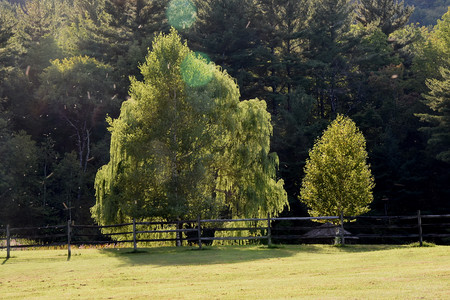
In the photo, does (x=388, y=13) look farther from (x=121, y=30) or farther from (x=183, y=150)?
(x=183, y=150)

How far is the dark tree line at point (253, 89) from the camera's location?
53875mm

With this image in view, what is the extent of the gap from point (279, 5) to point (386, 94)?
16.3 meters

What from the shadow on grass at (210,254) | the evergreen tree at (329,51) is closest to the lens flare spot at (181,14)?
the evergreen tree at (329,51)

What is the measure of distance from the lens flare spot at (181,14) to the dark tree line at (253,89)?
71cm

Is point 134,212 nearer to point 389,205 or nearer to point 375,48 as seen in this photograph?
point 389,205

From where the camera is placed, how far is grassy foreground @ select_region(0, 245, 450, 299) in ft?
40.3

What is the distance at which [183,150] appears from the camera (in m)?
30.8

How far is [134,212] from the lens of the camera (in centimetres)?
2934

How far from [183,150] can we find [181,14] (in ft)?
122

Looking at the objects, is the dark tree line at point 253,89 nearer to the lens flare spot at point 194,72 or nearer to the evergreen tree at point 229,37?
the evergreen tree at point 229,37

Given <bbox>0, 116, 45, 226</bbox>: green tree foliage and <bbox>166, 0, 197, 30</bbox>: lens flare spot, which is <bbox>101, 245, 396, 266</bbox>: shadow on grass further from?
<bbox>166, 0, 197, 30</bbox>: lens flare spot

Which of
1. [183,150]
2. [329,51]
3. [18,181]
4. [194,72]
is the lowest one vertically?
[18,181]

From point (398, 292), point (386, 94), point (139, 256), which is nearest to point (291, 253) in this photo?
point (139, 256)

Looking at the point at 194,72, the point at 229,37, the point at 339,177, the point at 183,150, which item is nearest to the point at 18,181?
the point at 229,37
